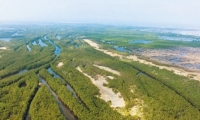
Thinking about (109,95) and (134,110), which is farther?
(109,95)

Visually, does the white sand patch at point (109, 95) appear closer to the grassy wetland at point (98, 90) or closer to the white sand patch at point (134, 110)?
the grassy wetland at point (98, 90)

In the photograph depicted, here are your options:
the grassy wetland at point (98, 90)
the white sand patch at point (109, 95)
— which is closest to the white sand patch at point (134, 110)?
the grassy wetland at point (98, 90)

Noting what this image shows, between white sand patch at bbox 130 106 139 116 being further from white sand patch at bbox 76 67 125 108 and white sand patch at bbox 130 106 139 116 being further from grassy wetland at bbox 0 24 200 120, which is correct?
white sand patch at bbox 76 67 125 108

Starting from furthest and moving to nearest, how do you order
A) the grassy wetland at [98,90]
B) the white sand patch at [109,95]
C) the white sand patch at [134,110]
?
the white sand patch at [109,95] → the white sand patch at [134,110] → the grassy wetland at [98,90]

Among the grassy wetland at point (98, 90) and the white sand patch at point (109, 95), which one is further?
the white sand patch at point (109, 95)

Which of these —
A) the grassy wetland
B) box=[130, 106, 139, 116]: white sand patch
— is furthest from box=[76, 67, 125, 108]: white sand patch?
box=[130, 106, 139, 116]: white sand patch

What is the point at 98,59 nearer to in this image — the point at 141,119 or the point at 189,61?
the point at 189,61

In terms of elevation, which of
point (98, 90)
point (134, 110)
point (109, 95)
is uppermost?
point (134, 110)

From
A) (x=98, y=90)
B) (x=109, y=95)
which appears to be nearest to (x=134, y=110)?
(x=109, y=95)

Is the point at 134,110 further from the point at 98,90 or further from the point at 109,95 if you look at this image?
the point at 98,90

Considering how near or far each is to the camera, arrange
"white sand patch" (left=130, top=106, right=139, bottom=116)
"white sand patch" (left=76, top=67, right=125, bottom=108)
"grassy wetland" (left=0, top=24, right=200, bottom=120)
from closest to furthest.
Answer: "grassy wetland" (left=0, top=24, right=200, bottom=120), "white sand patch" (left=130, top=106, right=139, bottom=116), "white sand patch" (left=76, top=67, right=125, bottom=108)

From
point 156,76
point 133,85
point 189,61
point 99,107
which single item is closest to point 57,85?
point 99,107
